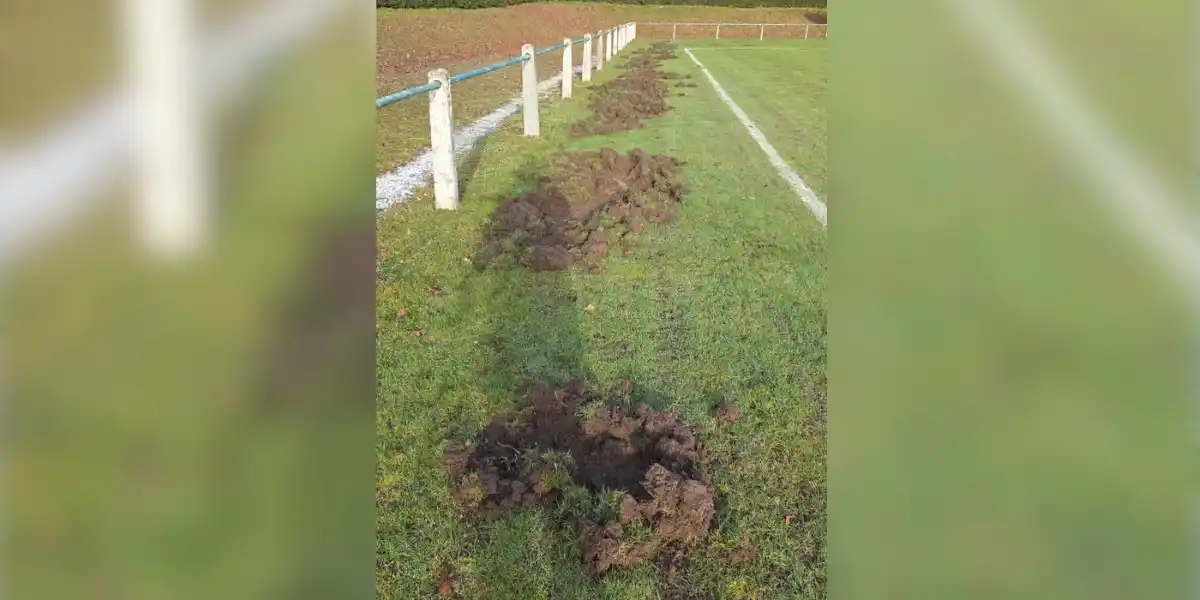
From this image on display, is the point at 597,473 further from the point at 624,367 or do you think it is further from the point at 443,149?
the point at 443,149

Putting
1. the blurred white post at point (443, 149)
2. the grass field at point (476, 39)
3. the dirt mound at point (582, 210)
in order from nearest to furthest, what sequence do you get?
the dirt mound at point (582, 210)
the blurred white post at point (443, 149)
the grass field at point (476, 39)

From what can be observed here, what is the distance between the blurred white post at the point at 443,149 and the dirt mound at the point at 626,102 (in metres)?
4.39

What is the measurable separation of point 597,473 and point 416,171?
20.1 ft

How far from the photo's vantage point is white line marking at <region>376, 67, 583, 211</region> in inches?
295

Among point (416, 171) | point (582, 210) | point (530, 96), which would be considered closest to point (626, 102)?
point (530, 96)

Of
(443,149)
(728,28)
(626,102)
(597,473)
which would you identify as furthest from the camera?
(728,28)

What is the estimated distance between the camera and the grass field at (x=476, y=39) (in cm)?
1190

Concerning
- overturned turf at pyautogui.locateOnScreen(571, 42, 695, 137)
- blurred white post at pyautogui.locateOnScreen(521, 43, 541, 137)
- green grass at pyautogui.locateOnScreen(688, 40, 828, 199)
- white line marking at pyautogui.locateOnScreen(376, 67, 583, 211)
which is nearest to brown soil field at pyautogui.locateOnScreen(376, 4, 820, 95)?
green grass at pyautogui.locateOnScreen(688, 40, 828, 199)

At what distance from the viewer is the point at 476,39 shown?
33000mm
